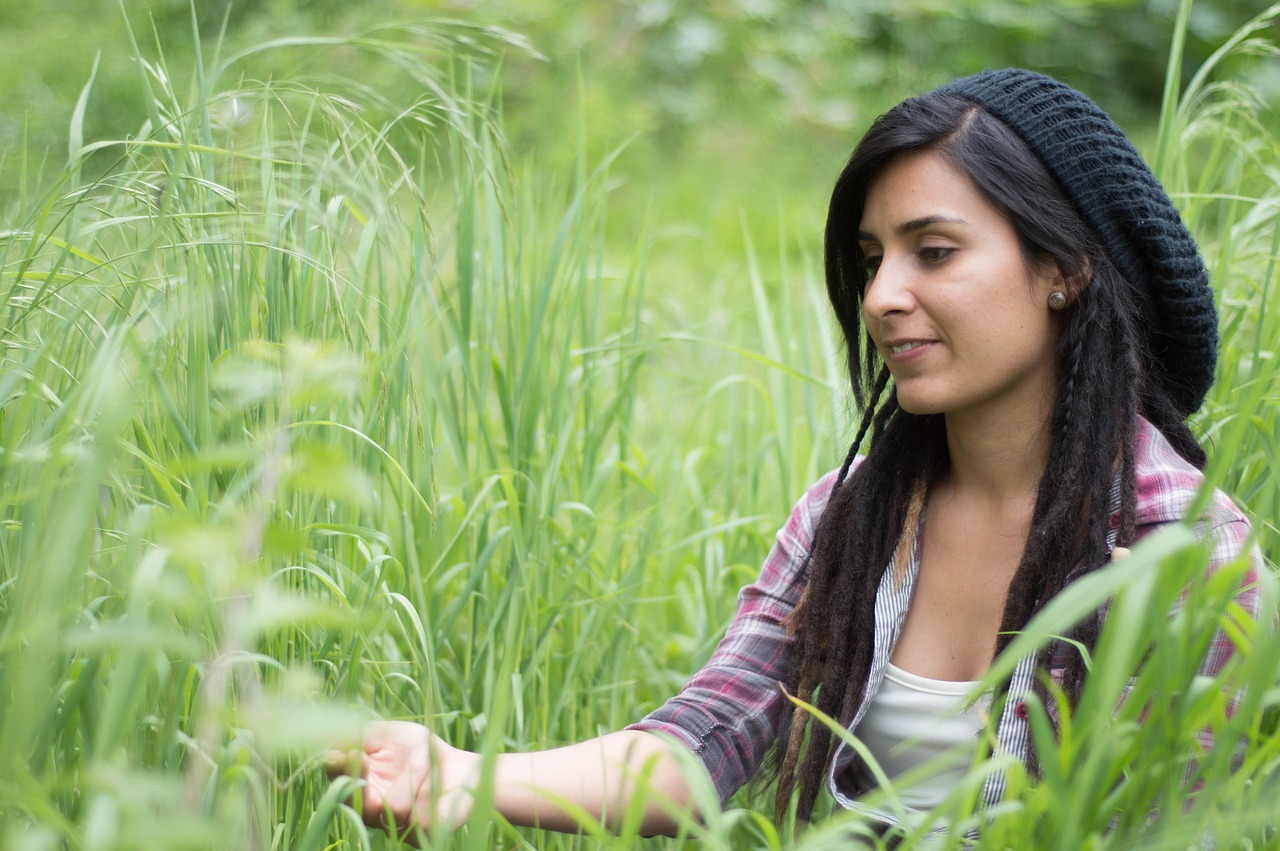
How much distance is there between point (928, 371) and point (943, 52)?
15.4ft

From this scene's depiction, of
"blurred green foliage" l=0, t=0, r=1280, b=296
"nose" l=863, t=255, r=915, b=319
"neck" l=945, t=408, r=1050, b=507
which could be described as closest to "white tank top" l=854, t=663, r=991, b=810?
"neck" l=945, t=408, r=1050, b=507

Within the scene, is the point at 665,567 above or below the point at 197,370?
below

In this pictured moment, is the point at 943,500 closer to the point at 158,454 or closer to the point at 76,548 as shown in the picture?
the point at 158,454

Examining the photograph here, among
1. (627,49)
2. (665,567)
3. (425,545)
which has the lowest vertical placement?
(665,567)

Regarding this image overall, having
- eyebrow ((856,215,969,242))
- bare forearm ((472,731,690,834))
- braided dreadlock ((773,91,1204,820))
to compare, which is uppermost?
eyebrow ((856,215,969,242))

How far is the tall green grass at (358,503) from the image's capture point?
0.78 meters

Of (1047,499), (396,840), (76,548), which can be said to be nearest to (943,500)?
(1047,499)

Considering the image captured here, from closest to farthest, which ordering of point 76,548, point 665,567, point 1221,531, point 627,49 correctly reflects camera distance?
1. point 76,548
2. point 1221,531
3. point 665,567
4. point 627,49

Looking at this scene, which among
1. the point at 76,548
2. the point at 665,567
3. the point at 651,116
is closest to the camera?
the point at 76,548

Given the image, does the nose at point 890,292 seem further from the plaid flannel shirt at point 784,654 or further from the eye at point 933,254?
the plaid flannel shirt at point 784,654

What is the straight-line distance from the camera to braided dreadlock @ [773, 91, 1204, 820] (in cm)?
137

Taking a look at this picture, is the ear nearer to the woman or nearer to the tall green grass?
the woman

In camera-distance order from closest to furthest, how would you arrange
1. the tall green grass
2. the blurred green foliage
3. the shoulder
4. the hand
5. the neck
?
1. the tall green grass
2. the hand
3. the shoulder
4. the neck
5. the blurred green foliage

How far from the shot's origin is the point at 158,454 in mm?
1167
